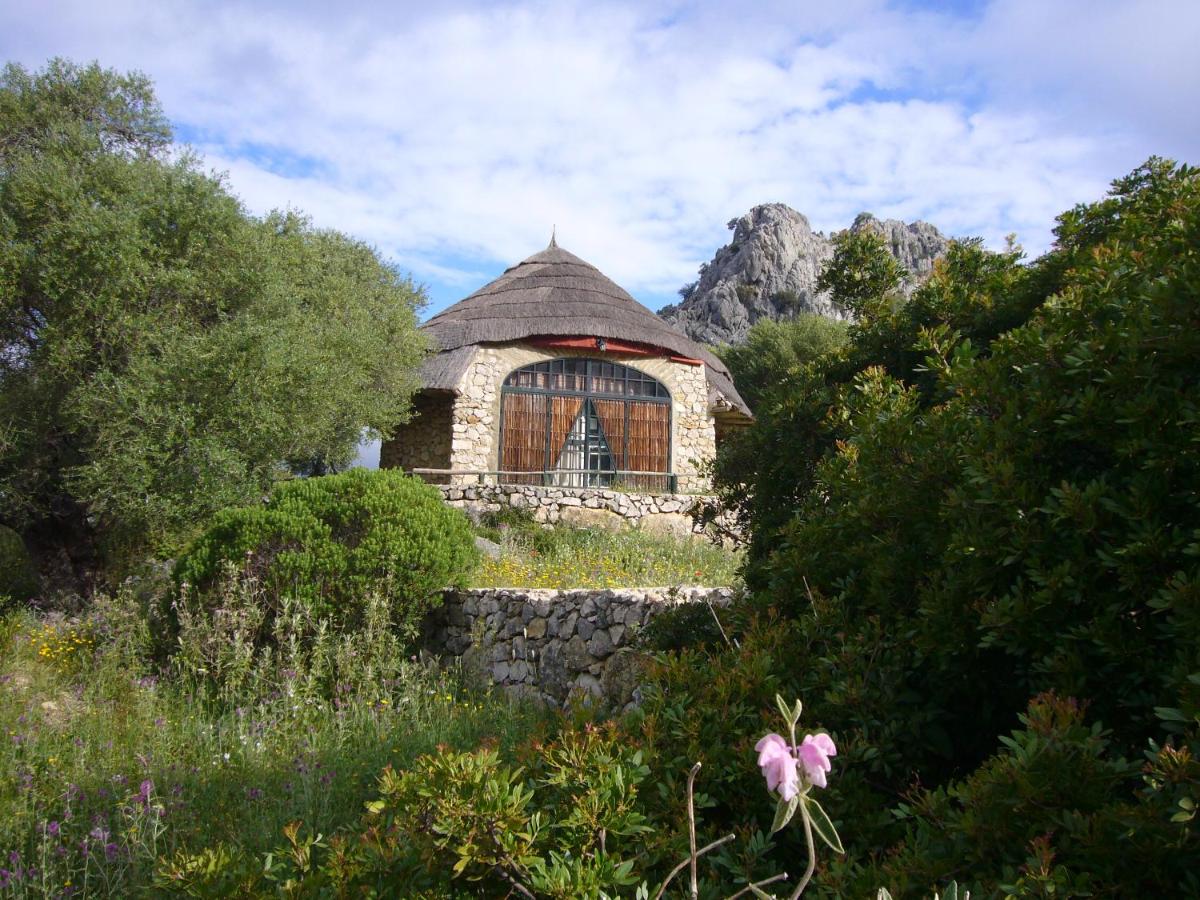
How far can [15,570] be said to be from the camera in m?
11.5

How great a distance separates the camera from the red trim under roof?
19.3 m

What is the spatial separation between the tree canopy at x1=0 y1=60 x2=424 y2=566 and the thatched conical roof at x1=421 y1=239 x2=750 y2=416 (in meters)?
5.77

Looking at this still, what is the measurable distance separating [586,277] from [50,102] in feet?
38.8

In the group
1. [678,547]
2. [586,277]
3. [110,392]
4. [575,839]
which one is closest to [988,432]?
[575,839]

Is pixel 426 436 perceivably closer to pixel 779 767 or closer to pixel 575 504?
pixel 575 504

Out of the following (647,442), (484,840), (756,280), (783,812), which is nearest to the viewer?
Result: (783,812)

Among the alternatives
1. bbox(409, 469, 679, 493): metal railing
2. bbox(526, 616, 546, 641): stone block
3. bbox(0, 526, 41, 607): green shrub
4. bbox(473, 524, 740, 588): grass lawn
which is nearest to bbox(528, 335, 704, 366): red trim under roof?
bbox(409, 469, 679, 493): metal railing

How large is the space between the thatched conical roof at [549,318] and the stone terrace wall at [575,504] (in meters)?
3.50

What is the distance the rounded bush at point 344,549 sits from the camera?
7.92 metres

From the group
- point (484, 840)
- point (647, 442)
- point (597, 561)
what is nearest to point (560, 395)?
point (647, 442)

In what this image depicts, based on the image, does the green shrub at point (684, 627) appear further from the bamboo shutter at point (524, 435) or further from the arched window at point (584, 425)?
the bamboo shutter at point (524, 435)

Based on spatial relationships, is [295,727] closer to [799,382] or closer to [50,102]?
[799,382]

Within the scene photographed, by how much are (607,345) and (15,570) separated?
1222 cm

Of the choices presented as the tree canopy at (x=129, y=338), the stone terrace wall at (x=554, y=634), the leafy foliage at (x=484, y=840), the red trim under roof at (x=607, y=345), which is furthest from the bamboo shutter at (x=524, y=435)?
the leafy foliage at (x=484, y=840)
